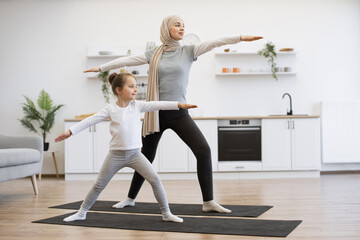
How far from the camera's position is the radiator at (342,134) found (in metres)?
6.76

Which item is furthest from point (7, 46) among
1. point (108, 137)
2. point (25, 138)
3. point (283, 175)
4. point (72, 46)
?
point (283, 175)

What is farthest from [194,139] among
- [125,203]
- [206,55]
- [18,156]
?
[206,55]

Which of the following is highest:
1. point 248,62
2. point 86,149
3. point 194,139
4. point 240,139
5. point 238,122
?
point 248,62

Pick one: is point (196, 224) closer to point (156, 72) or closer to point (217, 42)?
point (156, 72)

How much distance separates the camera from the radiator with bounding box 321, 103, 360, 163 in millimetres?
6762

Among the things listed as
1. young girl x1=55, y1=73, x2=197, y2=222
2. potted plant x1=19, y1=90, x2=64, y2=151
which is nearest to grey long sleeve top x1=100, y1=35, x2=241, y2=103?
young girl x1=55, y1=73, x2=197, y2=222

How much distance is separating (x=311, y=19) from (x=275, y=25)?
55 centimetres

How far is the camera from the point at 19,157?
4.44 meters

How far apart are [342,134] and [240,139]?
1574 millimetres

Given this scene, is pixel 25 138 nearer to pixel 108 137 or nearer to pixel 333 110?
pixel 108 137

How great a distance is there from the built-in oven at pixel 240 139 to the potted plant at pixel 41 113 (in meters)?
2.45

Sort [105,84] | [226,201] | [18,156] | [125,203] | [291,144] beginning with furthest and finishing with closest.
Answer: [105,84], [291,144], [18,156], [226,201], [125,203]

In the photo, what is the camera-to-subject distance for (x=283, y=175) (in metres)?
6.37

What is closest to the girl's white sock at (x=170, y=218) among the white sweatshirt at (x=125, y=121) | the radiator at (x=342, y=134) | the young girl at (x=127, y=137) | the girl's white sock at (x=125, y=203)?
the young girl at (x=127, y=137)
